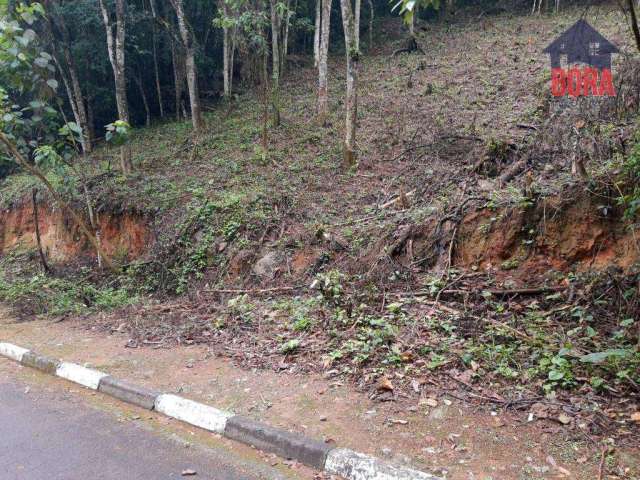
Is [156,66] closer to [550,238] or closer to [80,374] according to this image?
[80,374]

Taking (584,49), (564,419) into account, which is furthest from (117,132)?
(584,49)

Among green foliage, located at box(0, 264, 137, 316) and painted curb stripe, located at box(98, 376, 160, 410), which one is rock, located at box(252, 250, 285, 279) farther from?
painted curb stripe, located at box(98, 376, 160, 410)

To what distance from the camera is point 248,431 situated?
4223 mm

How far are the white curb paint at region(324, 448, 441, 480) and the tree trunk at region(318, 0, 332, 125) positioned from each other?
1208 cm

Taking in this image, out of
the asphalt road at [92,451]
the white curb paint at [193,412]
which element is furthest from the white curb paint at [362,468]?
the white curb paint at [193,412]

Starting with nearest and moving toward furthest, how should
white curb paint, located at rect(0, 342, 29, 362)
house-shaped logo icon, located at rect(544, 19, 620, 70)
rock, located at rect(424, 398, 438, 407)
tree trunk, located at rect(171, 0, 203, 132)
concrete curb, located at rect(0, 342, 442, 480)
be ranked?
concrete curb, located at rect(0, 342, 442, 480) → rock, located at rect(424, 398, 438, 407) → white curb paint, located at rect(0, 342, 29, 362) → house-shaped logo icon, located at rect(544, 19, 620, 70) → tree trunk, located at rect(171, 0, 203, 132)

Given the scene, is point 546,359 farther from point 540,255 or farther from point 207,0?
point 207,0

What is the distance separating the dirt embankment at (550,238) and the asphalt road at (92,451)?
402 centimetres

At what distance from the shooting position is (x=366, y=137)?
12773 mm

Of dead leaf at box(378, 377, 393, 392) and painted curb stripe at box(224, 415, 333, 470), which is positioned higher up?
dead leaf at box(378, 377, 393, 392)

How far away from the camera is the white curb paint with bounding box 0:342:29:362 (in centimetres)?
665

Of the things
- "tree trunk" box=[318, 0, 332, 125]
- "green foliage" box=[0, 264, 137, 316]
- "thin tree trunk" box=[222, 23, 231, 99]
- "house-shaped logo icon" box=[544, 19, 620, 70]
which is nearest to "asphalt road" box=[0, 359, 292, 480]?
"green foliage" box=[0, 264, 137, 316]

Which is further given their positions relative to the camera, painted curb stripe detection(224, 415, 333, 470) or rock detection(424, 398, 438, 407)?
rock detection(424, 398, 438, 407)

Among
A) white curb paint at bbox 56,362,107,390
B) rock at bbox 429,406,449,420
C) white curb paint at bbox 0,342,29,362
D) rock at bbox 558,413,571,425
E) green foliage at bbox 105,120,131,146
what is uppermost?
green foliage at bbox 105,120,131,146
